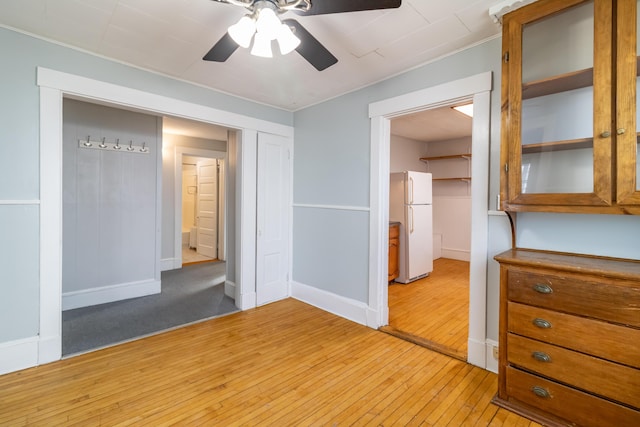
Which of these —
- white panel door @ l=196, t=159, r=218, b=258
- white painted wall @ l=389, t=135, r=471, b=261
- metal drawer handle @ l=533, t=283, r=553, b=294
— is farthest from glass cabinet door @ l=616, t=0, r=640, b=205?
white panel door @ l=196, t=159, r=218, b=258

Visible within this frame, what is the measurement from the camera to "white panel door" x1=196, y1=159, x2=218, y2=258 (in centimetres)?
676

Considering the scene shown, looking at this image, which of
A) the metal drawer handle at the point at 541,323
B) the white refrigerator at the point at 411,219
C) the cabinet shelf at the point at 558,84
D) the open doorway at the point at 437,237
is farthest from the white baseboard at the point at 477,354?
the white refrigerator at the point at 411,219

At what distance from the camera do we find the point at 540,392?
1.74m

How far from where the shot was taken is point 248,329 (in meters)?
3.02

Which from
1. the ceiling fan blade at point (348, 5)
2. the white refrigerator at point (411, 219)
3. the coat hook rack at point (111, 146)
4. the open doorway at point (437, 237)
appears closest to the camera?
the ceiling fan blade at point (348, 5)

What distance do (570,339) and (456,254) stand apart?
195 inches

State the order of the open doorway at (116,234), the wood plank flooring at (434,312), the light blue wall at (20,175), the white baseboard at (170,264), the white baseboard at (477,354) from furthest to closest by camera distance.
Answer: the white baseboard at (170,264) → the open doorway at (116,234) → the wood plank flooring at (434,312) → the white baseboard at (477,354) → the light blue wall at (20,175)

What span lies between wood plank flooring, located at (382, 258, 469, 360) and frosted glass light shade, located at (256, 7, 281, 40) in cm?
270

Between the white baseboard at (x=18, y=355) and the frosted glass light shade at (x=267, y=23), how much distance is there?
283 cm

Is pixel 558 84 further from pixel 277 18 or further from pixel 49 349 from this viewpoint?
pixel 49 349

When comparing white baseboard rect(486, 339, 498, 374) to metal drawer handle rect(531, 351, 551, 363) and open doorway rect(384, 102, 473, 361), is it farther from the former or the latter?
metal drawer handle rect(531, 351, 551, 363)

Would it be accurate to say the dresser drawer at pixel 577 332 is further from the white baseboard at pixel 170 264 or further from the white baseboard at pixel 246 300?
the white baseboard at pixel 170 264

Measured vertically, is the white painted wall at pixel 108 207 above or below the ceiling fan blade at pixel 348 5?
below

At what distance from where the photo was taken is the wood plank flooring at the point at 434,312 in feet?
9.07
